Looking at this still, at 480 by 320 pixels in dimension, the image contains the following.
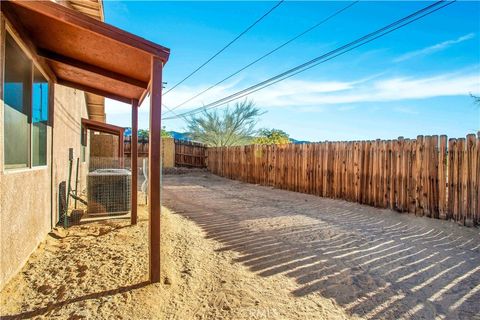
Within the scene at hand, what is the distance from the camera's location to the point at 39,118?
138 inches

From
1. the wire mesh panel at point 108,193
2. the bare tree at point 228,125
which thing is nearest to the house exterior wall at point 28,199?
the wire mesh panel at point 108,193

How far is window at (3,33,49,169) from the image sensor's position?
245 cm

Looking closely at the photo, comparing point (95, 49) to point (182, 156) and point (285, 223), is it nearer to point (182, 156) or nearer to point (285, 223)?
point (285, 223)

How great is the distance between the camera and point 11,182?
7.92 feet

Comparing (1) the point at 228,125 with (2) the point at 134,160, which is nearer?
(2) the point at 134,160

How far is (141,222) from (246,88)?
32.4 ft

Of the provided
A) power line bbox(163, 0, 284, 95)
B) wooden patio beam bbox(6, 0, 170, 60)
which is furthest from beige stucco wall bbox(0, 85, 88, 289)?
power line bbox(163, 0, 284, 95)

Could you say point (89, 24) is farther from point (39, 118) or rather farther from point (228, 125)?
point (228, 125)

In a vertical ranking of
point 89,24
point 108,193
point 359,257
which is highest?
point 89,24

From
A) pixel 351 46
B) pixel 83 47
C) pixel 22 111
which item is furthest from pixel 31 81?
pixel 351 46

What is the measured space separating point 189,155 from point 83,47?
600 inches

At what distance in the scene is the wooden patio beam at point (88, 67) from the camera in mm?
3348

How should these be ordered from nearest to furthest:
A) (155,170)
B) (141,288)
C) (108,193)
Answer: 1. (141,288)
2. (155,170)
3. (108,193)

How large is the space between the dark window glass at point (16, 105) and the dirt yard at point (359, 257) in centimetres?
248
